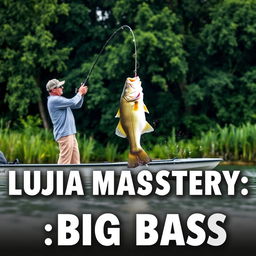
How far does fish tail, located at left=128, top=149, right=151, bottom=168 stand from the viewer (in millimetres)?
11664

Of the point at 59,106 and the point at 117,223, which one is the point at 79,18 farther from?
the point at 117,223

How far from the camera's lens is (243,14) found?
995 inches

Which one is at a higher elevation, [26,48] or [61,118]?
[26,48]

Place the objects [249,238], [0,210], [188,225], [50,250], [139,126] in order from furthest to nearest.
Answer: [139,126] < [0,210] < [188,225] < [249,238] < [50,250]

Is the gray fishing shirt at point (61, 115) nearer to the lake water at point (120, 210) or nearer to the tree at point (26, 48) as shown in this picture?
the lake water at point (120, 210)

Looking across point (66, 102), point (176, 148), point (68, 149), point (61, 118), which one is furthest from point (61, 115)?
point (176, 148)

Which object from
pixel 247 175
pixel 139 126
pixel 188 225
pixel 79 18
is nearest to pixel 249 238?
pixel 188 225

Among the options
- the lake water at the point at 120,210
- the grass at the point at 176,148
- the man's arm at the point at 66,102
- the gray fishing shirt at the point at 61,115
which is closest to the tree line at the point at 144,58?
the grass at the point at 176,148

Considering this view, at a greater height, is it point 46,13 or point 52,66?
point 46,13

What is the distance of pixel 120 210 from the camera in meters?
9.22

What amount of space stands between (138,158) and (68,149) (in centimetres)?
107

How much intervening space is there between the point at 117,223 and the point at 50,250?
58.2 inches

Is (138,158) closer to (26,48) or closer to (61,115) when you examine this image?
(61,115)

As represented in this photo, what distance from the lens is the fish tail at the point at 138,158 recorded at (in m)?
11.7
